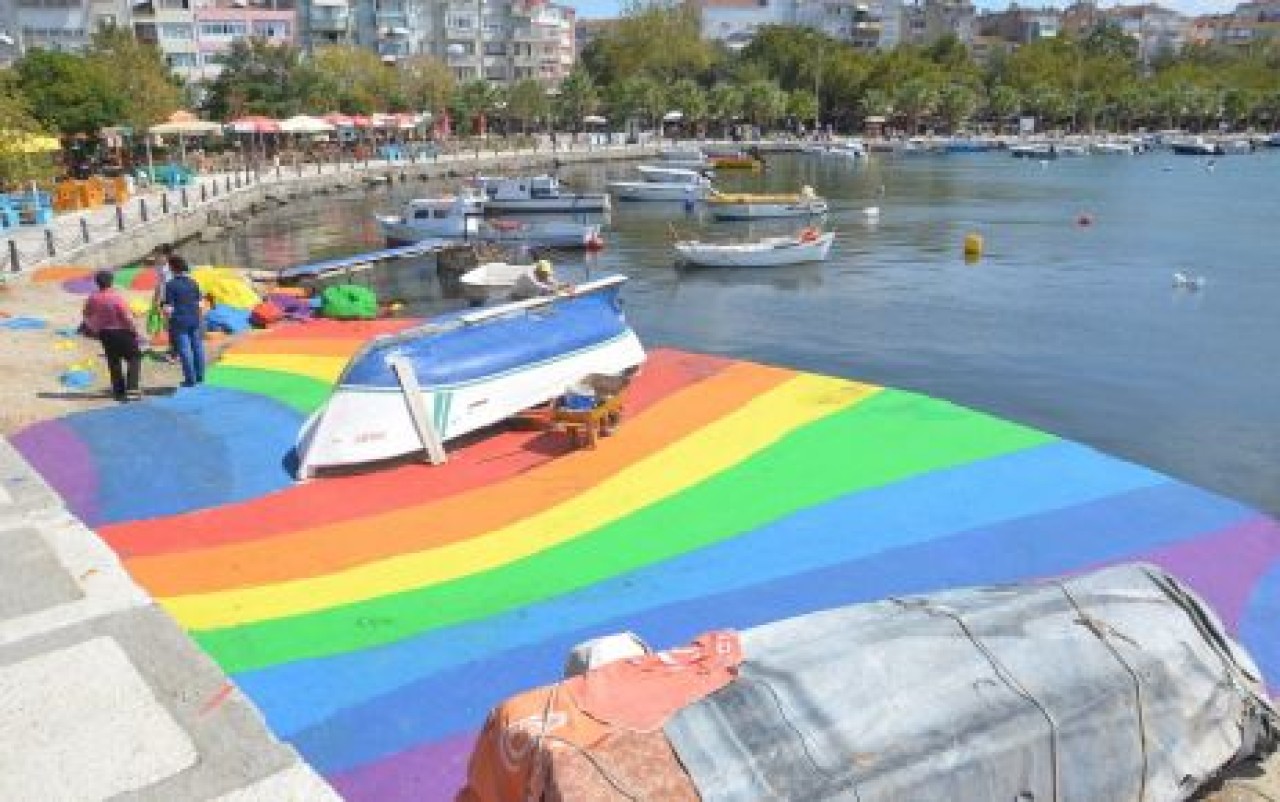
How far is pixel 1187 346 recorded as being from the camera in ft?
95.9

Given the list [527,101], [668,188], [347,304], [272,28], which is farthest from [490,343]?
[272,28]

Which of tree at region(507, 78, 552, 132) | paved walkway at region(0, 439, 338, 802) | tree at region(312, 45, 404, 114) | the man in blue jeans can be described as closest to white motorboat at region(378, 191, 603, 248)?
the man in blue jeans

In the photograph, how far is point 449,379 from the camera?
Result: 14664mm

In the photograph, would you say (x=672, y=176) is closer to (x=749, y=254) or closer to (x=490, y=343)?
(x=749, y=254)

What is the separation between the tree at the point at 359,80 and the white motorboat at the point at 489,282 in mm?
70970

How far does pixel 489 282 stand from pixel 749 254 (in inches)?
505

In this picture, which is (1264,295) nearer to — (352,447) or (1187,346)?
(1187,346)

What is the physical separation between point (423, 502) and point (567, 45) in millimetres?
164304

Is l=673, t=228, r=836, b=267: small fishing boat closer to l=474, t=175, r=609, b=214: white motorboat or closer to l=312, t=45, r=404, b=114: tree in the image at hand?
l=474, t=175, r=609, b=214: white motorboat

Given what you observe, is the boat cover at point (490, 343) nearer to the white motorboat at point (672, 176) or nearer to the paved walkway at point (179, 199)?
the paved walkway at point (179, 199)

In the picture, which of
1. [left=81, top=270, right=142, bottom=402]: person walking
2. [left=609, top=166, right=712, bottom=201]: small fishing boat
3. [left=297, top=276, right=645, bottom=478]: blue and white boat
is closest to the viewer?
[left=297, top=276, right=645, bottom=478]: blue and white boat

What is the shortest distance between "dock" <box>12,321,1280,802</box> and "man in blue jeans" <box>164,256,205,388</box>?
0.41 meters

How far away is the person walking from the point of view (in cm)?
1584

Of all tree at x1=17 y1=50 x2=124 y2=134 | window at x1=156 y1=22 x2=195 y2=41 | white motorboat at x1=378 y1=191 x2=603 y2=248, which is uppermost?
window at x1=156 y1=22 x2=195 y2=41
